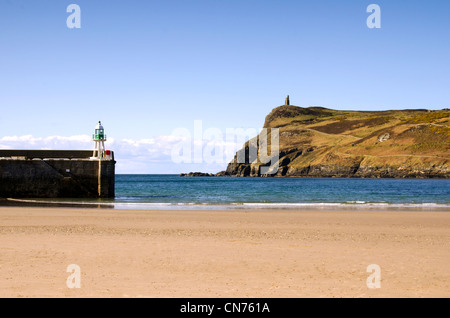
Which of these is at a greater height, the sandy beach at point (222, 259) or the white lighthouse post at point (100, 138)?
the white lighthouse post at point (100, 138)

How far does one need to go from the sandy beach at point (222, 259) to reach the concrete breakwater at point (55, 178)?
22627 millimetres

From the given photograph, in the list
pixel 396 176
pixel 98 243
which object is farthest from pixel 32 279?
pixel 396 176

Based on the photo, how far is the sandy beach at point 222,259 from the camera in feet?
29.5

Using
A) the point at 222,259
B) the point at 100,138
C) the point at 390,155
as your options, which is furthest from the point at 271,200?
the point at 390,155

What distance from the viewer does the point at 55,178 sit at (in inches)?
1704

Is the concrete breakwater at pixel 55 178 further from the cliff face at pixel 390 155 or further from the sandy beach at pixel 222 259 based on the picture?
the cliff face at pixel 390 155

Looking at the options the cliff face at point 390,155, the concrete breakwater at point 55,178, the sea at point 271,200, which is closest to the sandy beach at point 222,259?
the sea at point 271,200

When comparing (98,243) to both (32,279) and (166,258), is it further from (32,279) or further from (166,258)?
(32,279)

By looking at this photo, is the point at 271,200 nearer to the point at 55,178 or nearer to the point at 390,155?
the point at 55,178

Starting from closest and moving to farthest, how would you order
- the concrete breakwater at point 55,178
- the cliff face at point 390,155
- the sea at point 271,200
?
the sea at point 271,200 < the concrete breakwater at point 55,178 < the cliff face at point 390,155

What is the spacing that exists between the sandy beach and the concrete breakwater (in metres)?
22.6

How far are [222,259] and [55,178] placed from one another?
115ft
